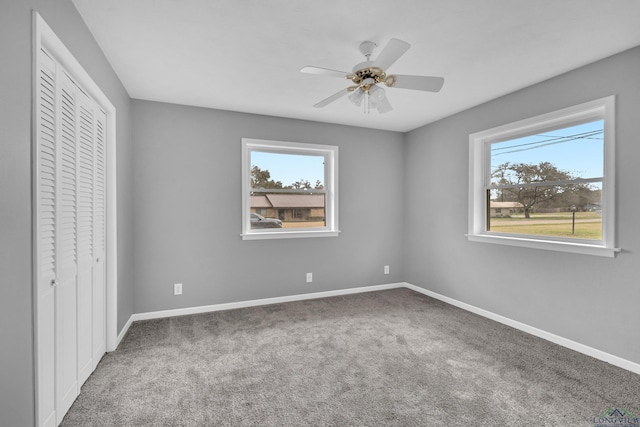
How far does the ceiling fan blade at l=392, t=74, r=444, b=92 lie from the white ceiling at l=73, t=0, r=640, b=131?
288 mm

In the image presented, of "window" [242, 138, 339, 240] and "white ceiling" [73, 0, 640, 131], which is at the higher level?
"white ceiling" [73, 0, 640, 131]

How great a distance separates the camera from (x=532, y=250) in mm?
3102

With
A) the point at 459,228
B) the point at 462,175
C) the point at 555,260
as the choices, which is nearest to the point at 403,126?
the point at 462,175

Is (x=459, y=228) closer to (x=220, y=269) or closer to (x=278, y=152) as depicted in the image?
(x=278, y=152)

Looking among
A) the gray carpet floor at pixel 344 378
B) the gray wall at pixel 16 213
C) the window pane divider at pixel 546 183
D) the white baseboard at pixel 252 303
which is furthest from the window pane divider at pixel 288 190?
the gray wall at pixel 16 213

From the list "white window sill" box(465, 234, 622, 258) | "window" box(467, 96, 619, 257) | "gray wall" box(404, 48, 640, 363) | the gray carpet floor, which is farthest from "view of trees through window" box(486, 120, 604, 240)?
the gray carpet floor

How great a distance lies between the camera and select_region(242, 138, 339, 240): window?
399 cm

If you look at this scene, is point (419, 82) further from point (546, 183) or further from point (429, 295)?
point (429, 295)

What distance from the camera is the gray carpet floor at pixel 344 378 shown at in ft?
6.16

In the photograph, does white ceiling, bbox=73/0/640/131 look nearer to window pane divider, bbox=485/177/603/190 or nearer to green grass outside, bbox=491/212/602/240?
window pane divider, bbox=485/177/603/190

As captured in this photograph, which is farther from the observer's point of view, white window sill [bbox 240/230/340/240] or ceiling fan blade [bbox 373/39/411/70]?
white window sill [bbox 240/230/340/240]

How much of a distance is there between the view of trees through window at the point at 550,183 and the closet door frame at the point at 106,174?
3880mm

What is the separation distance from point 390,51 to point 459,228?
272 centimetres

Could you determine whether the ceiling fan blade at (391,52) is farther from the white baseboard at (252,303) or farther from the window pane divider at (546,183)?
the white baseboard at (252,303)
